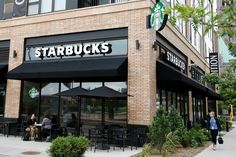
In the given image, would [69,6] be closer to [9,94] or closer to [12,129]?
[9,94]

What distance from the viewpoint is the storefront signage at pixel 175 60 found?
18523 mm

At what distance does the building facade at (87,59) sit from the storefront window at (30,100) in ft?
0.18

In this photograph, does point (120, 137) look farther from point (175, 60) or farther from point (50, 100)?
point (175, 60)

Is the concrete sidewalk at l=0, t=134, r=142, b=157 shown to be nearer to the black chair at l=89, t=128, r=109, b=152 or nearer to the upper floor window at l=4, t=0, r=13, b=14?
the black chair at l=89, t=128, r=109, b=152

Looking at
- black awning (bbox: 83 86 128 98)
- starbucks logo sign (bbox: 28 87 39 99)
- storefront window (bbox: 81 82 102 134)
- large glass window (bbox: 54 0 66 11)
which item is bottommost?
storefront window (bbox: 81 82 102 134)

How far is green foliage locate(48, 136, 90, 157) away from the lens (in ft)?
33.3

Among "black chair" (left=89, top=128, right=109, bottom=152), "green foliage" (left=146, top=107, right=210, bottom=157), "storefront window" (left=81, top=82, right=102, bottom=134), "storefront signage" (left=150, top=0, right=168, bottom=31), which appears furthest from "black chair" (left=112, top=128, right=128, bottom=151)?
"storefront signage" (left=150, top=0, right=168, bottom=31)

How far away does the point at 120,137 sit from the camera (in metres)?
14.0

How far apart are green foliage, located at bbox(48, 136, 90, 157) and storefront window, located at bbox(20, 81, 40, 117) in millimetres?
7881

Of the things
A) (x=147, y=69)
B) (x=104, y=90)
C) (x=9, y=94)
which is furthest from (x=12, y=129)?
(x=147, y=69)

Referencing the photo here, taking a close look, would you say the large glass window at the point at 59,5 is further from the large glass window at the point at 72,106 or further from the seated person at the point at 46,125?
the seated person at the point at 46,125

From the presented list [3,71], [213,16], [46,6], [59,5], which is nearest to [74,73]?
[59,5]

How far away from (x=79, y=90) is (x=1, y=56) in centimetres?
782

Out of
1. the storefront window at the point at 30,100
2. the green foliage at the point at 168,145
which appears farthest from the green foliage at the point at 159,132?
the storefront window at the point at 30,100
